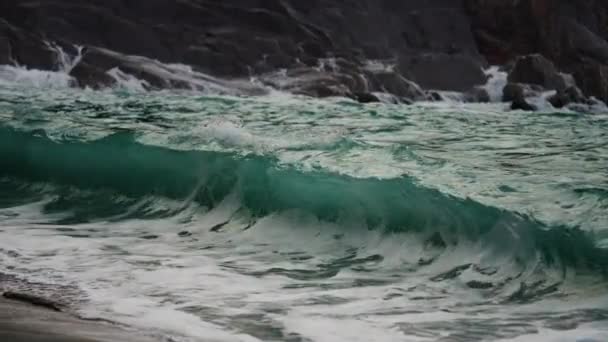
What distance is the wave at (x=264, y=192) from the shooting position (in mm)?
5344

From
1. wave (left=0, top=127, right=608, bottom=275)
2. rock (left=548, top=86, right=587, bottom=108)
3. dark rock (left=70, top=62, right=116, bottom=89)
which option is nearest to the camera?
wave (left=0, top=127, right=608, bottom=275)

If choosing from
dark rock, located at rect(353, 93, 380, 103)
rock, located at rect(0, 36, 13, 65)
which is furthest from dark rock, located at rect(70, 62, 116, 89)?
dark rock, located at rect(353, 93, 380, 103)

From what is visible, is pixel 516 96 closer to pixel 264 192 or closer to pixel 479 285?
pixel 264 192

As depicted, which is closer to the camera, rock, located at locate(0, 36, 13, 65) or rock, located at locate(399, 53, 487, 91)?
rock, located at locate(0, 36, 13, 65)

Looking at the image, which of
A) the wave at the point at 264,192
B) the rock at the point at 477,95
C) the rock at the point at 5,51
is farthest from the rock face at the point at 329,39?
the wave at the point at 264,192

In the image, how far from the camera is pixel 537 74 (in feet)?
85.9

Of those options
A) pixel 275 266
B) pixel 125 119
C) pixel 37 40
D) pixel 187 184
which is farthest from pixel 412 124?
pixel 37 40

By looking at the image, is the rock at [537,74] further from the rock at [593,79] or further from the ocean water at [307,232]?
the ocean water at [307,232]

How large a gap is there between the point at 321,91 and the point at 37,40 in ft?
24.1

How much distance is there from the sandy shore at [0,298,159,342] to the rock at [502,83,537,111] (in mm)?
19204

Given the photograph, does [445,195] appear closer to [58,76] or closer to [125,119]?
[125,119]

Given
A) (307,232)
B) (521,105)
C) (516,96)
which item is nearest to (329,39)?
(516,96)

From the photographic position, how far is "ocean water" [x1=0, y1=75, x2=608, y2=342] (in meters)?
4.18

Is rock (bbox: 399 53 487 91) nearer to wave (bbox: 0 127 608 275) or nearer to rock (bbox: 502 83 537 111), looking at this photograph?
rock (bbox: 502 83 537 111)
